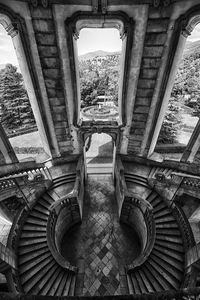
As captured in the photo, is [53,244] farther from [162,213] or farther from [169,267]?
[162,213]

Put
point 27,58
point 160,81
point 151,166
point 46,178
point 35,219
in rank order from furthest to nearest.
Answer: point 151,166, point 46,178, point 35,219, point 160,81, point 27,58

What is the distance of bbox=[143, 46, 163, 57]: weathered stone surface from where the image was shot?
8.91 m

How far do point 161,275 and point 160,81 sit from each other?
12255mm

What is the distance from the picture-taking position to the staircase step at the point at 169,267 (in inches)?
356

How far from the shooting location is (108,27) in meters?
9.23

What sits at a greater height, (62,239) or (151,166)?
(151,166)

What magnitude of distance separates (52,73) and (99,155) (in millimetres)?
10802

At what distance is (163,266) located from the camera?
932 cm

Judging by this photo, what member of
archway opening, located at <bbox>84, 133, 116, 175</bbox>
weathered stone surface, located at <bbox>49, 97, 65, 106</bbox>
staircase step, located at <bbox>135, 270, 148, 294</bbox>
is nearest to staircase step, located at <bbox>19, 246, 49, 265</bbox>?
staircase step, located at <bbox>135, 270, 148, 294</bbox>

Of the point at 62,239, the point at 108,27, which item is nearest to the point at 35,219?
the point at 62,239

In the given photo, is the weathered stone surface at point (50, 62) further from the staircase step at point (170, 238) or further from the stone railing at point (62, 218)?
the staircase step at point (170, 238)

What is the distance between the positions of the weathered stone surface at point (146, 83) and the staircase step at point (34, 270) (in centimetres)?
1301

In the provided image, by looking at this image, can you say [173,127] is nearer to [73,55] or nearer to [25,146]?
[73,55]

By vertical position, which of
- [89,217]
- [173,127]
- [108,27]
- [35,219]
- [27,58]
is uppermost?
[108,27]
